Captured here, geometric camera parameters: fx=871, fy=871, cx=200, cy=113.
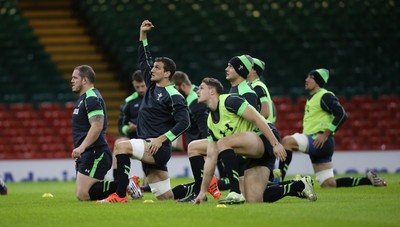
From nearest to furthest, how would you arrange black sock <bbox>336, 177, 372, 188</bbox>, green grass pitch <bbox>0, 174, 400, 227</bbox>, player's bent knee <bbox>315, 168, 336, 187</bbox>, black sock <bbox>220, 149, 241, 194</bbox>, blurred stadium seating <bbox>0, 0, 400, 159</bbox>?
green grass pitch <bbox>0, 174, 400, 227</bbox>, black sock <bbox>220, 149, 241, 194</bbox>, black sock <bbox>336, 177, 372, 188</bbox>, player's bent knee <bbox>315, 168, 336, 187</bbox>, blurred stadium seating <bbox>0, 0, 400, 159</bbox>

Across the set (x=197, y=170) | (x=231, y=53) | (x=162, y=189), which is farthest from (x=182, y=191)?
(x=231, y=53)

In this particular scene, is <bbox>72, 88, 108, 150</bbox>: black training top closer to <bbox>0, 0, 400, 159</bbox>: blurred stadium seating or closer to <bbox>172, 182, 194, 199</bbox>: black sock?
<bbox>172, 182, 194, 199</bbox>: black sock

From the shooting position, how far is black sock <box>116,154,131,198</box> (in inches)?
436

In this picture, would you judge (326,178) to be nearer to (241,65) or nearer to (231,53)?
(241,65)

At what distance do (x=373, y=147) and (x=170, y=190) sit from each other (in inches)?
444

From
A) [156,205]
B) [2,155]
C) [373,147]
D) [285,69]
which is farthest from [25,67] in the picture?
[156,205]

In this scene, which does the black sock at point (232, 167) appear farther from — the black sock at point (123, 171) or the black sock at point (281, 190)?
the black sock at point (123, 171)

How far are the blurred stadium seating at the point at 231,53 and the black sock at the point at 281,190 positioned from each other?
37.0ft

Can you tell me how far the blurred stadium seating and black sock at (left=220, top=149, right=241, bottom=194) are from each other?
11.6 m

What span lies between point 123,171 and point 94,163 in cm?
70

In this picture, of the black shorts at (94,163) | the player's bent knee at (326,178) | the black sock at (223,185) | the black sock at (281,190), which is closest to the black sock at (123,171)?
the black shorts at (94,163)

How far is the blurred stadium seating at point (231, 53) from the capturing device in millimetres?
22703

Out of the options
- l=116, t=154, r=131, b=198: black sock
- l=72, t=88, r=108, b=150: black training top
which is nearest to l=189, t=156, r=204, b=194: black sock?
l=116, t=154, r=131, b=198: black sock

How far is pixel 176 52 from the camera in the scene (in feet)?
82.3
